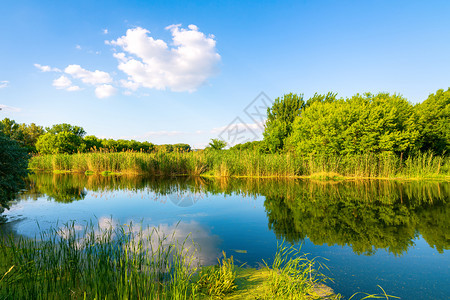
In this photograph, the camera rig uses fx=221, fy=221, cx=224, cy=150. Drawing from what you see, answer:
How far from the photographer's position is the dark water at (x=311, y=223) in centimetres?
360

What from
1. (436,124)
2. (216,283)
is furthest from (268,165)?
(436,124)

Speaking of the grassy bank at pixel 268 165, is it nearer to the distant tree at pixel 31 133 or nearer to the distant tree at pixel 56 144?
the distant tree at pixel 56 144

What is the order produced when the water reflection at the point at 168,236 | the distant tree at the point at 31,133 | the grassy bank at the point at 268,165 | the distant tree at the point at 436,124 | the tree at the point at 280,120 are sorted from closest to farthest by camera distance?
the water reflection at the point at 168,236, the grassy bank at the point at 268,165, the distant tree at the point at 436,124, the tree at the point at 280,120, the distant tree at the point at 31,133

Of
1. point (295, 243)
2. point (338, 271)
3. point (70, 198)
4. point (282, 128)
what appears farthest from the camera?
point (282, 128)

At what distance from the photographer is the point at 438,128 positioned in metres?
19.2

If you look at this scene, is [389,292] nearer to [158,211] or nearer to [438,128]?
[158,211]

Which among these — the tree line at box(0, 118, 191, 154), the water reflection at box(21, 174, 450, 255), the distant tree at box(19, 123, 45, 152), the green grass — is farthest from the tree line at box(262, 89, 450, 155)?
the distant tree at box(19, 123, 45, 152)

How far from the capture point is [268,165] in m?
16.5

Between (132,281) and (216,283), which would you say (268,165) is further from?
(132,281)

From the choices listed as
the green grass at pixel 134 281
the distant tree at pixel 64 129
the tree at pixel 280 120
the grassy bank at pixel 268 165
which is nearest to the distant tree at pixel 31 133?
the distant tree at pixel 64 129

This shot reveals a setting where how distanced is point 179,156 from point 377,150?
611 inches

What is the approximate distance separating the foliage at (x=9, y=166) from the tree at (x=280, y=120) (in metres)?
22.6

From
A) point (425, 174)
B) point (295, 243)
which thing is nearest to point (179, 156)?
point (295, 243)

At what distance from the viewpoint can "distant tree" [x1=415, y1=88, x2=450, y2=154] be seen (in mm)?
18984
